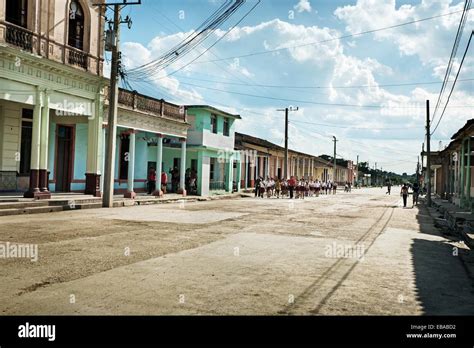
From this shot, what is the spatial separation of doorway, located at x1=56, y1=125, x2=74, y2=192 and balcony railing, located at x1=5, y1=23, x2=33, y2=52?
5.50 meters

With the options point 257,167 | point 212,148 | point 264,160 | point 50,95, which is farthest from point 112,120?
point 264,160

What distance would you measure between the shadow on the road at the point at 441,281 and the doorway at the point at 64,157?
1658 cm

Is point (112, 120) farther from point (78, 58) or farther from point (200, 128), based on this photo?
point (200, 128)

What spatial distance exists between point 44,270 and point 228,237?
5.18m

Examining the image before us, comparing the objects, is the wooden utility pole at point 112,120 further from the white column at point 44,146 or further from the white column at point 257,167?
the white column at point 257,167

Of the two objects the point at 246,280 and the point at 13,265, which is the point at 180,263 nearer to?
the point at 246,280

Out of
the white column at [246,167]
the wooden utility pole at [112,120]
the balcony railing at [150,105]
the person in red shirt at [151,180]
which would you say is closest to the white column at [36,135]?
the wooden utility pole at [112,120]

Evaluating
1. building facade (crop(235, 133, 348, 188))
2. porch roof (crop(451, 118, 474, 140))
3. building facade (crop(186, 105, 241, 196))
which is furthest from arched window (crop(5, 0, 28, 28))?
building facade (crop(235, 133, 348, 188))

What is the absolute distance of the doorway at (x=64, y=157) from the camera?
21.4 metres

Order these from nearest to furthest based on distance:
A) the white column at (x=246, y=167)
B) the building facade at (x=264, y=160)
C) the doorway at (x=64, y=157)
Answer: the doorway at (x=64, y=157) < the building facade at (x=264, y=160) < the white column at (x=246, y=167)

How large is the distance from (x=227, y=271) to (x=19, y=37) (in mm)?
13520

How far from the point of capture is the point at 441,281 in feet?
23.9

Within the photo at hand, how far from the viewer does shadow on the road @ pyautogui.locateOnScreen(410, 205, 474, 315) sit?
226 inches
